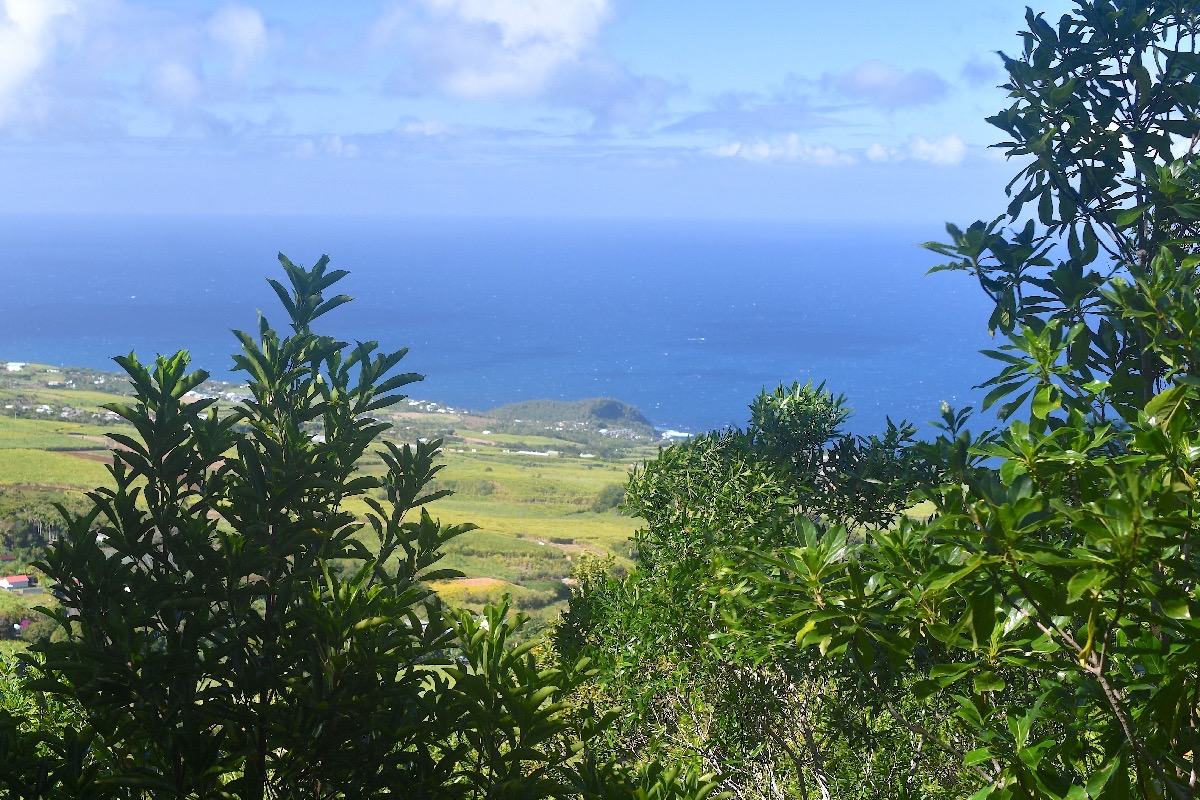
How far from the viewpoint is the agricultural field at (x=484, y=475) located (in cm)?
4786

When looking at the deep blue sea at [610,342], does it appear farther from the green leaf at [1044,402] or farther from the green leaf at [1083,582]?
the green leaf at [1083,582]

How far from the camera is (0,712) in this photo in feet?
7.60

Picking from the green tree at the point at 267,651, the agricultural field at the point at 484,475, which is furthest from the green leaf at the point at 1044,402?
the agricultural field at the point at 484,475

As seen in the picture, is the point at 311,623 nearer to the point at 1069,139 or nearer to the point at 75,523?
the point at 75,523

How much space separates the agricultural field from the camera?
4786cm

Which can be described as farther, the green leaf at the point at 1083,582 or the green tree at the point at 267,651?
the green tree at the point at 267,651

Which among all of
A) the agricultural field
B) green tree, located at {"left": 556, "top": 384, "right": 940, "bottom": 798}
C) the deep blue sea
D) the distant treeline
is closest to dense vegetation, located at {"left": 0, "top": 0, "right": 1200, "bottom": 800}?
green tree, located at {"left": 556, "top": 384, "right": 940, "bottom": 798}

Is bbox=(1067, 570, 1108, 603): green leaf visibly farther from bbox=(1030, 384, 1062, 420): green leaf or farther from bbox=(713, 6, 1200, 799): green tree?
bbox=(1030, 384, 1062, 420): green leaf

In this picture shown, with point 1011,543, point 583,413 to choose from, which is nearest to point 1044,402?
point 1011,543

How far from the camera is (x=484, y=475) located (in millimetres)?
79312

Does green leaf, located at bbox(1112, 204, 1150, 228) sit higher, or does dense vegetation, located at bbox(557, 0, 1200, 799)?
green leaf, located at bbox(1112, 204, 1150, 228)

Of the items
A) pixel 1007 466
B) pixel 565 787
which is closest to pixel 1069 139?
pixel 1007 466

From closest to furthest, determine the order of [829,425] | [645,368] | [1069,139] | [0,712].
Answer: [0,712], [1069,139], [829,425], [645,368]

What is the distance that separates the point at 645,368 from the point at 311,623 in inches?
5488
